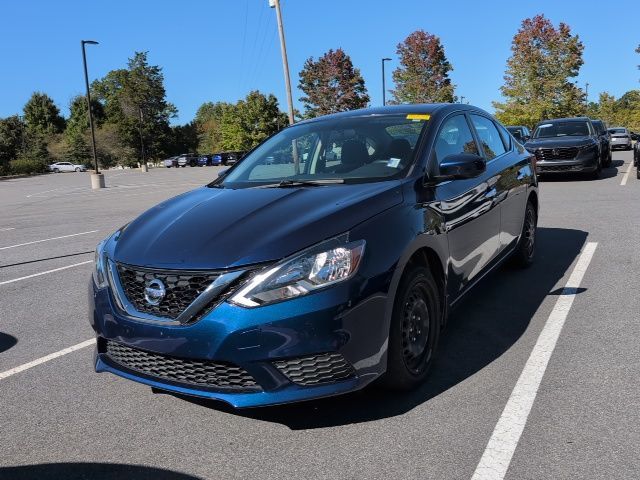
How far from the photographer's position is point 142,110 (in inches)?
3442

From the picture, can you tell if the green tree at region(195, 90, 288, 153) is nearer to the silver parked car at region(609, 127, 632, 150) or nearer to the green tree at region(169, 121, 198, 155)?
the green tree at region(169, 121, 198, 155)

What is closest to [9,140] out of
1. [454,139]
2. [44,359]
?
[44,359]

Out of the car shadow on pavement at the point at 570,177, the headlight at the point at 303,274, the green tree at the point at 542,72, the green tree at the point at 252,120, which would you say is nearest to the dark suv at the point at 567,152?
the car shadow on pavement at the point at 570,177

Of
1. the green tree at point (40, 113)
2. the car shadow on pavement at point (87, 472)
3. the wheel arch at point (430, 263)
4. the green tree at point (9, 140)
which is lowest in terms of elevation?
the car shadow on pavement at point (87, 472)

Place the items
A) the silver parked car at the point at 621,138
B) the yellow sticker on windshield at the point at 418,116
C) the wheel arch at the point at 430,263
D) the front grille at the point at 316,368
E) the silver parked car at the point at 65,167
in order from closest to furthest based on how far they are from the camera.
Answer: the front grille at the point at 316,368
the wheel arch at the point at 430,263
the yellow sticker on windshield at the point at 418,116
the silver parked car at the point at 621,138
the silver parked car at the point at 65,167

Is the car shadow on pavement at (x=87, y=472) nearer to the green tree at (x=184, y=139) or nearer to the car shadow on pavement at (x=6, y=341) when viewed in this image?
the car shadow on pavement at (x=6, y=341)

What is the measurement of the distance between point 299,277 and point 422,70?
2324 inches

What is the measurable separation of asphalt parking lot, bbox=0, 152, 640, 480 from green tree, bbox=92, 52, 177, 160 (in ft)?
268

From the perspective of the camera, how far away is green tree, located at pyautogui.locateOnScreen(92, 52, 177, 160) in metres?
83.0

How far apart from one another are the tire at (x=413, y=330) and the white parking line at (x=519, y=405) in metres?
0.52

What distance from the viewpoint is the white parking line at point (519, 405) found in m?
2.58

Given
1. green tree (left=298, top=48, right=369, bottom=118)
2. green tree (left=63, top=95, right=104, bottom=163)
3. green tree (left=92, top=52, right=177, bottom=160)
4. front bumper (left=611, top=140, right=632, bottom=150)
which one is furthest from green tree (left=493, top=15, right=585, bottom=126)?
green tree (left=63, top=95, right=104, bottom=163)

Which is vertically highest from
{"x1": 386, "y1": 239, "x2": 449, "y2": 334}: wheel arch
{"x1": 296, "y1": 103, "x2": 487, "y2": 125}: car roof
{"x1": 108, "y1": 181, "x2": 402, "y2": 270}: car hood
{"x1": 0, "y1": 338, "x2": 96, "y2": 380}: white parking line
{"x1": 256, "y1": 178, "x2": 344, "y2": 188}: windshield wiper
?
{"x1": 296, "y1": 103, "x2": 487, "y2": 125}: car roof

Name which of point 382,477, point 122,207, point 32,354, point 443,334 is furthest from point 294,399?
point 122,207
